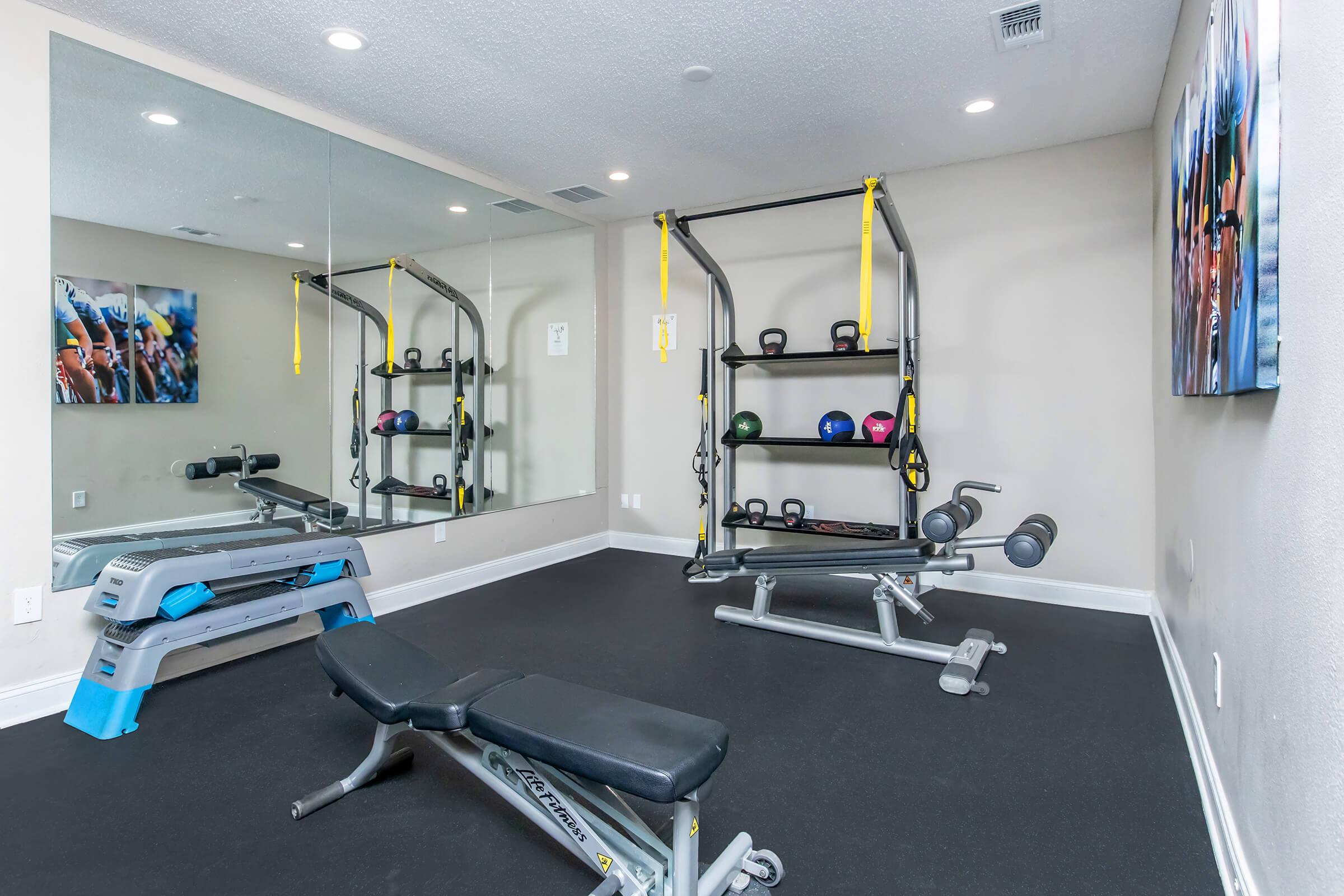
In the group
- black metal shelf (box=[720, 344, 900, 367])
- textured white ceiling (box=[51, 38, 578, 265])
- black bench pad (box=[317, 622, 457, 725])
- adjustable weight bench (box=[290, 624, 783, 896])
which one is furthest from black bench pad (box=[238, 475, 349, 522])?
black metal shelf (box=[720, 344, 900, 367])

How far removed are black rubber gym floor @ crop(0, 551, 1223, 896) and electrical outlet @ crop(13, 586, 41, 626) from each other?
0.38 meters

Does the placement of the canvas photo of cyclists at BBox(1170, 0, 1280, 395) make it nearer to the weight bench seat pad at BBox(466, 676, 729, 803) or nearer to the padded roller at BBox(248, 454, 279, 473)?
the weight bench seat pad at BBox(466, 676, 729, 803)

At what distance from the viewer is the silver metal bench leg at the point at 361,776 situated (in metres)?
1.90

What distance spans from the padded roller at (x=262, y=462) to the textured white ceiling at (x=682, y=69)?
1710 mm

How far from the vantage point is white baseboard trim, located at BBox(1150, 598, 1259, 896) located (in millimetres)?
1543

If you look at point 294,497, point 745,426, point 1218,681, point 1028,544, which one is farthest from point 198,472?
point 1218,681

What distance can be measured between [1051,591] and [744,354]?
230 centimetres

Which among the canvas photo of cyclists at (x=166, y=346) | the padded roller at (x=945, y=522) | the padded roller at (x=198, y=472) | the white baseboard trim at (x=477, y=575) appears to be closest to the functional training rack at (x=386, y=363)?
the white baseboard trim at (x=477, y=575)

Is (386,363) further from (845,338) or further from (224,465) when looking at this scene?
(845,338)

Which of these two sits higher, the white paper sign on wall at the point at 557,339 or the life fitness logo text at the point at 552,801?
the white paper sign on wall at the point at 557,339

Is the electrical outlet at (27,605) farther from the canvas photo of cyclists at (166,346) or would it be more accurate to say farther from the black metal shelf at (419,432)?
the black metal shelf at (419,432)

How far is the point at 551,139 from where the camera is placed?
3811 mm

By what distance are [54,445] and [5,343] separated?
0.39 metres

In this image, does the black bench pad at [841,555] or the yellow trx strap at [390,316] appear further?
the yellow trx strap at [390,316]
